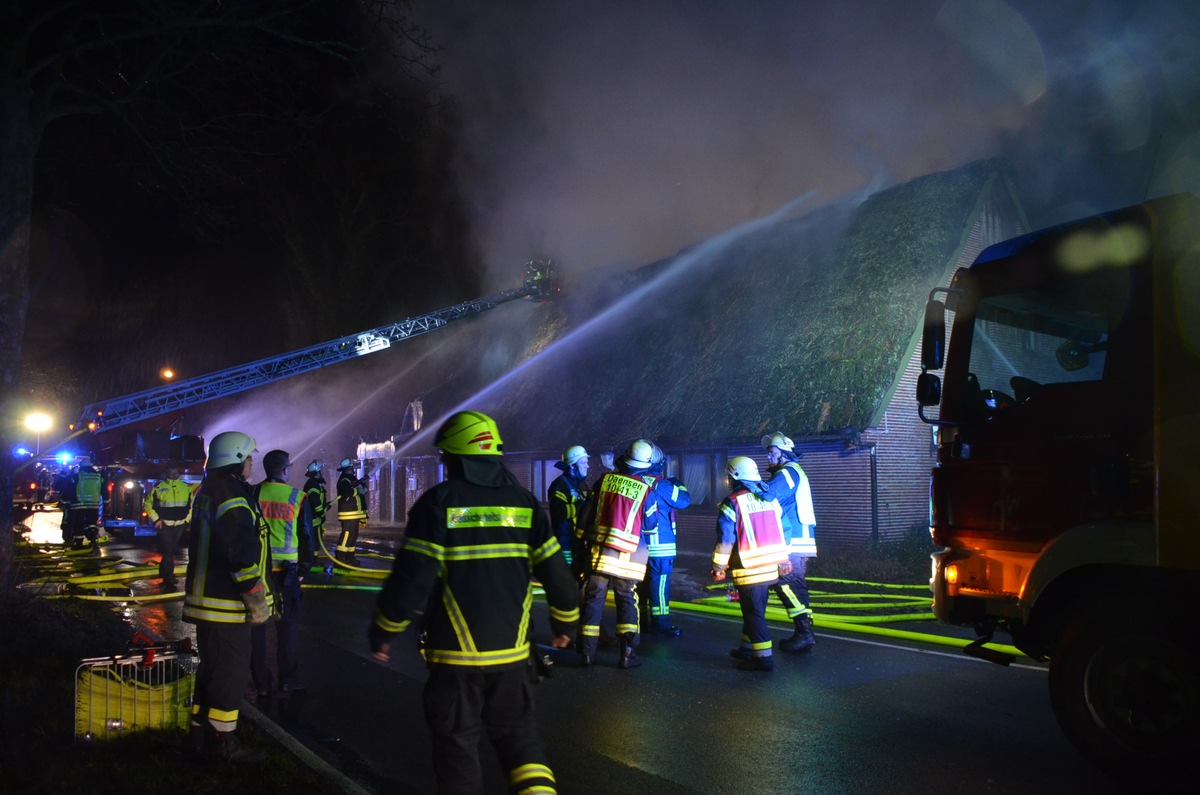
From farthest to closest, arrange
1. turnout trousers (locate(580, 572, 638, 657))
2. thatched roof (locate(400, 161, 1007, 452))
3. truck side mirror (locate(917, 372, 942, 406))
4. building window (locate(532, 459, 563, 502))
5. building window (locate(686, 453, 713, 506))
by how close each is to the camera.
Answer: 1. building window (locate(532, 459, 563, 502))
2. building window (locate(686, 453, 713, 506))
3. thatched roof (locate(400, 161, 1007, 452))
4. turnout trousers (locate(580, 572, 638, 657))
5. truck side mirror (locate(917, 372, 942, 406))

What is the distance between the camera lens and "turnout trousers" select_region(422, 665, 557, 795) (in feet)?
10.1

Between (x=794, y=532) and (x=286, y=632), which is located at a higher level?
(x=794, y=532)

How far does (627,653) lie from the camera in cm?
689

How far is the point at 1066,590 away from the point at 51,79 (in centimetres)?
1030

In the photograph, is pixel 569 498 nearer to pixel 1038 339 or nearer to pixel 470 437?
pixel 1038 339

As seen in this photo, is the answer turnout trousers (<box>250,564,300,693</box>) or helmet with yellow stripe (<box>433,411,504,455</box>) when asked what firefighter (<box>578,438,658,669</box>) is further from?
helmet with yellow stripe (<box>433,411,504,455</box>)

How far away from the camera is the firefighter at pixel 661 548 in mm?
7684

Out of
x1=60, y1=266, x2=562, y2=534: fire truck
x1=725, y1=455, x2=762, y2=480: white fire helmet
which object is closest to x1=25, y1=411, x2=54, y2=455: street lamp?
x1=60, y1=266, x2=562, y2=534: fire truck

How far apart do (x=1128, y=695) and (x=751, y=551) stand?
9.84ft

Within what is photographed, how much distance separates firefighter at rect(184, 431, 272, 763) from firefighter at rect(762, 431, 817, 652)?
4099mm

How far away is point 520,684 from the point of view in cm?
325

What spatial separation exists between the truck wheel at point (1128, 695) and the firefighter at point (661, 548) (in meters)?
3.76

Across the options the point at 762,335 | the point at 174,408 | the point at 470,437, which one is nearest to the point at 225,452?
the point at 470,437

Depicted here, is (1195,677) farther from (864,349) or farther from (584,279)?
(584,279)
